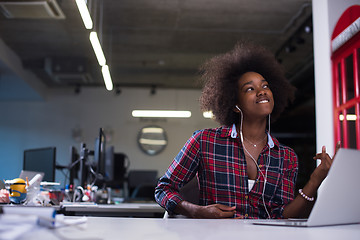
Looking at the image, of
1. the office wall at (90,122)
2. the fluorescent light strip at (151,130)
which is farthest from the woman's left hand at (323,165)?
the fluorescent light strip at (151,130)

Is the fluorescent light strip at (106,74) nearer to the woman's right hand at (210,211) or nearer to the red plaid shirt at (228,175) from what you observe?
the red plaid shirt at (228,175)

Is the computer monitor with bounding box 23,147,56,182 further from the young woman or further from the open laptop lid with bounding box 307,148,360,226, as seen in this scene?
the open laptop lid with bounding box 307,148,360,226

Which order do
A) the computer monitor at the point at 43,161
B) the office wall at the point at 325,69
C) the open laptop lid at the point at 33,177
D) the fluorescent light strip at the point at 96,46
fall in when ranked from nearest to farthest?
1. the open laptop lid at the point at 33,177
2. the computer monitor at the point at 43,161
3. the office wall at the point at 325,69
4. the fluorescent light strip at the point at 96,46

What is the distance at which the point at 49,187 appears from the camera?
315 cm

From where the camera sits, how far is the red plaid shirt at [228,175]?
188 cm

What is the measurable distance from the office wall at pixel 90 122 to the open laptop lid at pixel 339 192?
8455 mm

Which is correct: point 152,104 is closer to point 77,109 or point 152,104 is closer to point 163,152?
point 163,152

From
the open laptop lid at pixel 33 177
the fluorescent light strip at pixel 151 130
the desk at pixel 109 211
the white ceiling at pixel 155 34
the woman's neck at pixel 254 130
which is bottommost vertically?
the desk at pixel 109 211

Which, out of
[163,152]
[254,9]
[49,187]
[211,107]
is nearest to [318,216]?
[211,107]

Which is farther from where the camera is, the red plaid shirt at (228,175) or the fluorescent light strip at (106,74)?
the fluorescent light strip at (106,74)

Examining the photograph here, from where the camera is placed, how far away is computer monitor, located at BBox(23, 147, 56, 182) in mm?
3305

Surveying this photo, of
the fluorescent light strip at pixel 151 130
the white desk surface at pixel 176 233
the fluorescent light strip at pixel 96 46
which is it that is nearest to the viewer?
the white desk surface at pixel 176 233

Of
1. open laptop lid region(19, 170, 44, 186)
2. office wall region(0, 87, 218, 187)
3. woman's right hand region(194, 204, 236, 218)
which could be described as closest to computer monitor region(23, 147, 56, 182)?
open laptop lid region(19, 170, 44, 186)

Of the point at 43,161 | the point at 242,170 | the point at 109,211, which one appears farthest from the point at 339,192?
the point at 43,161
